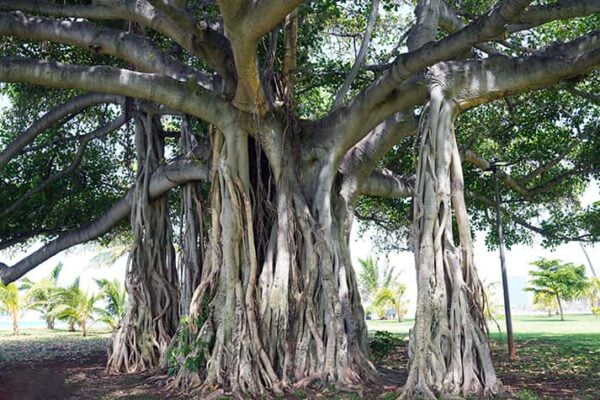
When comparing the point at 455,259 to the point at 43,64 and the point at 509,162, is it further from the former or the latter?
the point at 509,162

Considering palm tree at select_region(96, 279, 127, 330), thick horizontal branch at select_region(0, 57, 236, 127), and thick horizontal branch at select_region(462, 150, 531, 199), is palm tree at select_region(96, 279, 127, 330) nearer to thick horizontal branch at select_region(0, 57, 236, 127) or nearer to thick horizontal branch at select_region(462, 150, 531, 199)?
thick horizontal branch at select_region(462, 150, 531, 199)

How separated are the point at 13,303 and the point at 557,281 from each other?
19.4 m

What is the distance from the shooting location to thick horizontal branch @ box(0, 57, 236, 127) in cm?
623

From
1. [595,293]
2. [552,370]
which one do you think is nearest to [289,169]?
[552,370]

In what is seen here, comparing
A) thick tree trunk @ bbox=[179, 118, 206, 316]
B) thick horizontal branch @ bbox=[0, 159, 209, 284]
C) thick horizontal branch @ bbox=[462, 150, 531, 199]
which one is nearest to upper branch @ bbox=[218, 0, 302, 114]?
thick tree trunk @ bbox=[179, 118, 206, 316]

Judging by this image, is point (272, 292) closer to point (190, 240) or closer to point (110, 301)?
point (190, 240)

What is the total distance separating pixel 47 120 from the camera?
8.65 m

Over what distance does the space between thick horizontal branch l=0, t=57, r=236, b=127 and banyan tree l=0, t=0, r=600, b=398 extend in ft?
0.05

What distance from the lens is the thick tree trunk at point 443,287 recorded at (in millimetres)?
5387

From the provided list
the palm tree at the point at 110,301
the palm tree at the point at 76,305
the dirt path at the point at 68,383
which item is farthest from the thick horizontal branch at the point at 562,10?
the palm tree at the point at 76,305

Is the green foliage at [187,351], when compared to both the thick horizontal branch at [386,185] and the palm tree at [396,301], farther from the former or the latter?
the palm tree at [396,301]

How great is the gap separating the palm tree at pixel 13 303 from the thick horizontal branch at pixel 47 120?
35.8 ft

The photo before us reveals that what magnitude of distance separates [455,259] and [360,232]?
34.4 feet

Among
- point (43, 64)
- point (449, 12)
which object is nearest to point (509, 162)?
point (449, 12)
